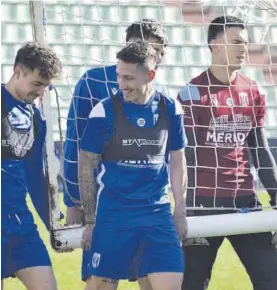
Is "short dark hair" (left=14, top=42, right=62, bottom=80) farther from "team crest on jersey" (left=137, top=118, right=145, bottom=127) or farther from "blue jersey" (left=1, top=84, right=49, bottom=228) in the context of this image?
"team crest on jersey" (left=137, top=118, right=145, bottom=127)

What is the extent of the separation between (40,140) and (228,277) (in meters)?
2.74

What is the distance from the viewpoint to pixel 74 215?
5090 millimetres

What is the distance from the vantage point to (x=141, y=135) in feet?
15.3

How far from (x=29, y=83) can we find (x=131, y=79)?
1.45 feet

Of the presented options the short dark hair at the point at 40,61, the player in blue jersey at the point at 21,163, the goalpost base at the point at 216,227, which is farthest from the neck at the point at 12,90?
the goalpost base at the point at 216,227

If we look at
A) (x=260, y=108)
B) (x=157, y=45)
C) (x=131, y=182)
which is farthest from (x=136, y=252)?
(x=260, y=108)

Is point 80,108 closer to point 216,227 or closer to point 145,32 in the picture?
point 145,32

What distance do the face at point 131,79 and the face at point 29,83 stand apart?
321 mm

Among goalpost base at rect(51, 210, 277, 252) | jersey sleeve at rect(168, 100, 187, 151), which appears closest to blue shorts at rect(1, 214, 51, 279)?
goalpost base at rect(51, 210, 277, 252)

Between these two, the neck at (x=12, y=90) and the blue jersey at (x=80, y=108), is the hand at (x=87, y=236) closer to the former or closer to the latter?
the blue jersey at (x=80, y=108)

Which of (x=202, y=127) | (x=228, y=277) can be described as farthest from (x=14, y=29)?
(x=202, y=127)

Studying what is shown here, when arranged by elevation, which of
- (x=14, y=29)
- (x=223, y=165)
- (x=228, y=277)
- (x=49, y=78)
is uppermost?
(x=14, y=29)

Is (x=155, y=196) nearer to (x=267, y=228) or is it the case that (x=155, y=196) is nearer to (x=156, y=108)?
(x=156, y=108)

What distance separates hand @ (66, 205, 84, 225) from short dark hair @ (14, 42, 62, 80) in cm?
78
